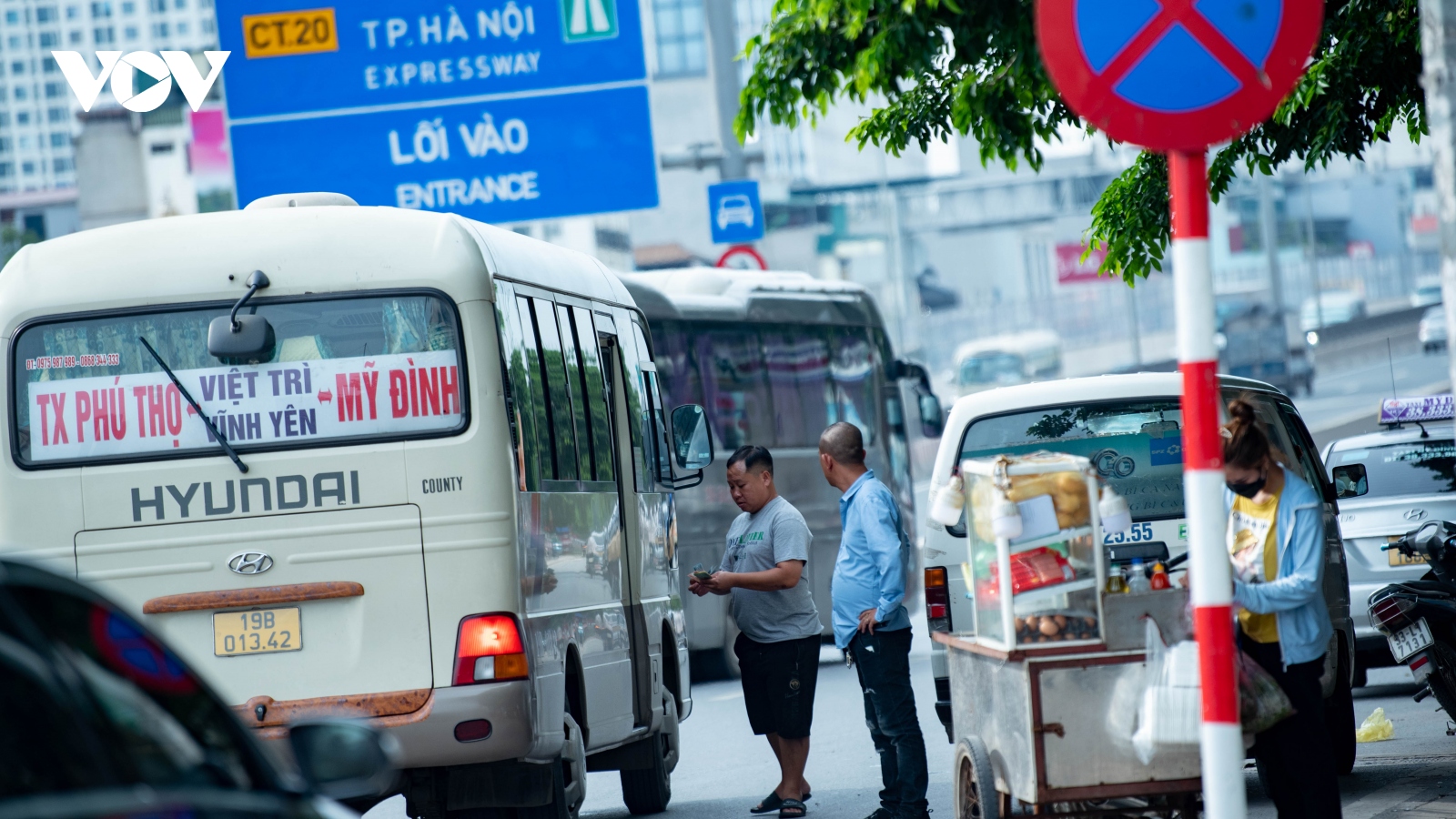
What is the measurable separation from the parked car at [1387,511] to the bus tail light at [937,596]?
11.5ft

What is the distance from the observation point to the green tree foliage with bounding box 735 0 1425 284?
25.5 feet

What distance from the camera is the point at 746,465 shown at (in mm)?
9531

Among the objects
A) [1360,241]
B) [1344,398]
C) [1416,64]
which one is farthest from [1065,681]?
[1360,241]


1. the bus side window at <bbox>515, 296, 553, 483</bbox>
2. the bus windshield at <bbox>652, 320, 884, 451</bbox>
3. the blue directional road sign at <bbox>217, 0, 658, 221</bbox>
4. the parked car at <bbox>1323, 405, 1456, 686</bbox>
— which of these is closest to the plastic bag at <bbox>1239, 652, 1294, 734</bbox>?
the bus side window at <bbox>515, 296, 553, 483</bbox>

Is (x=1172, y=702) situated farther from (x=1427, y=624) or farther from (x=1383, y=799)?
(x=1427, y=624)

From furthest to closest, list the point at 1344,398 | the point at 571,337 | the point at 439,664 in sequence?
the point at 1344,398 → the point at 571,337 → the point at 439,664

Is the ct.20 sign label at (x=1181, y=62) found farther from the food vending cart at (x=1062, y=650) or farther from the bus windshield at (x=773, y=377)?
the bus windshield at (x=773, y=377)

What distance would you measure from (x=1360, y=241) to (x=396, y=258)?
10708 centimetres

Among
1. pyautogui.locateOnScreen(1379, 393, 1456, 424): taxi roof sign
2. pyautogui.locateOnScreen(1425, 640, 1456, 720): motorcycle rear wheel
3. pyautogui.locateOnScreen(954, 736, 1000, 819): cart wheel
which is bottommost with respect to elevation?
pyautogui.locateOnScreen(1425, 640, 1456, 720): motorcycle rear wheel

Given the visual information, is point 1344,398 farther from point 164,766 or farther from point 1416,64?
point 164,766

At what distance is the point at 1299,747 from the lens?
19.5 feet

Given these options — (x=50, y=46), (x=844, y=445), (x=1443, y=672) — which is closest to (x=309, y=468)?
(x=844, y=445)

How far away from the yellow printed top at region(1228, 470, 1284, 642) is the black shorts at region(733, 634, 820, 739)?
3623 millimetres

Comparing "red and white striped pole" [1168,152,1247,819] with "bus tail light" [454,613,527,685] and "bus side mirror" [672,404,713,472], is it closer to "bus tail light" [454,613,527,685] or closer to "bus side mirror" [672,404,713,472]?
"bus tail light" [454,613,527,685]
